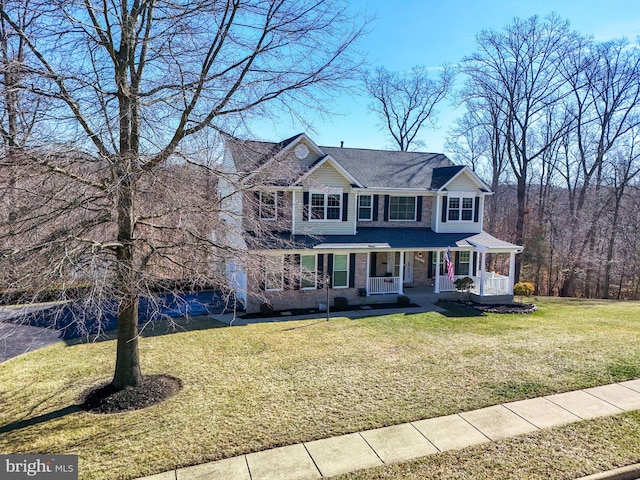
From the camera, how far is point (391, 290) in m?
18.2

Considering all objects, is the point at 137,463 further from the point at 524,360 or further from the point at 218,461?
the point at 524,360

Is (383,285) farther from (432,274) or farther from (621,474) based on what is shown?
(621,474)

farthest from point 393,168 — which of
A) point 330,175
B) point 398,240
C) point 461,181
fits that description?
point 330,175

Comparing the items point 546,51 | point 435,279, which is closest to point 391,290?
point 435,279

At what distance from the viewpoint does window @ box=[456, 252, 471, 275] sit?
1984 cm

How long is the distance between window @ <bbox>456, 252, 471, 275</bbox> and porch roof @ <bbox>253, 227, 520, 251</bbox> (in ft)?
2.88

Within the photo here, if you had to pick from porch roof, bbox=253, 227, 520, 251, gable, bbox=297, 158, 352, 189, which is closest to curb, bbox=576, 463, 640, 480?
porch roof, bbox=253, 227, 520, 251

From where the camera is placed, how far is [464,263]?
1992cm

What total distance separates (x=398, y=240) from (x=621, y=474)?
13.1 m

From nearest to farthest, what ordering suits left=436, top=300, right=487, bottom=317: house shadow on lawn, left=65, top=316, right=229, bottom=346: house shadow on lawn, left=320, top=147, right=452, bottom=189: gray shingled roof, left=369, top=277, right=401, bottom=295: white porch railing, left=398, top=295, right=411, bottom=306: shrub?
1. left=65, top=316, right=229, bottom=346: house shadow on lawn
2. left=436, top=300, right=487, bottom=317: house shadow on lawn
3. left=398, top=295, right=411, bottom=306: shrub
4. left=369, top=277, right=401, bottom=295: white porch railing
5. left=320, top=147, right=452, bottom=189: gray shingled roof

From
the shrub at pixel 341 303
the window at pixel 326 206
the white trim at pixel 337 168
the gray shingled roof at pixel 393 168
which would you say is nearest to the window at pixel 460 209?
the gray shingled roof at pixel 393 168

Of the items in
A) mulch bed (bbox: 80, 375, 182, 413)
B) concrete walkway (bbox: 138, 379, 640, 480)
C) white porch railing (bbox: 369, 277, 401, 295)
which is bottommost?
mulch bed (bbox: 80, 375, 182, 413)

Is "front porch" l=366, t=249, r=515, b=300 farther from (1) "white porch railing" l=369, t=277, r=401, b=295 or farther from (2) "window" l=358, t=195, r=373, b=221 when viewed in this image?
(2) "window" l=358, t=195, r=373, b=221

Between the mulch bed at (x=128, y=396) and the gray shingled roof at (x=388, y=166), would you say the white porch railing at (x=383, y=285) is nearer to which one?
the gray shingled roof at (x=388, y=166)
